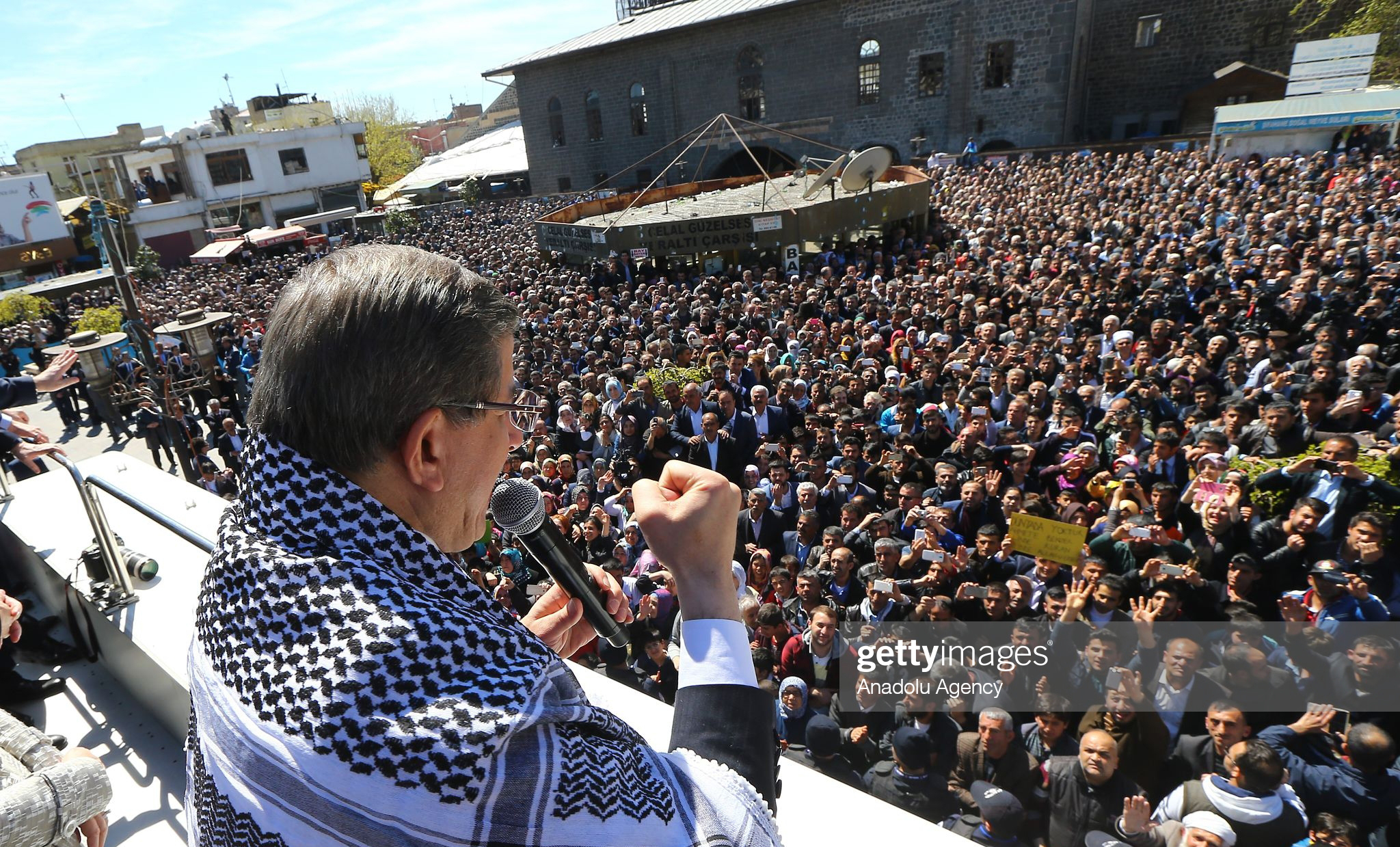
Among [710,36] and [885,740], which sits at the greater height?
[710,36]

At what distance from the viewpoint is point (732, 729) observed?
1.09 meters

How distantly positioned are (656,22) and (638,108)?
3973mm

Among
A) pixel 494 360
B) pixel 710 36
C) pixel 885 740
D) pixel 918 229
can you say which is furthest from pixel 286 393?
pixel 710 36

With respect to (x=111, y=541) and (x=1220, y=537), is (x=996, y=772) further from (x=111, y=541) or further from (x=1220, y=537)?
(x=111, y=541)

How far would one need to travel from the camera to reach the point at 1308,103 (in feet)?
60.2

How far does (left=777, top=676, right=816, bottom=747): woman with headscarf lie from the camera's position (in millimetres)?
4703

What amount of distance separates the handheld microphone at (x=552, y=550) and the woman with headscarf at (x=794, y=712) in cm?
329

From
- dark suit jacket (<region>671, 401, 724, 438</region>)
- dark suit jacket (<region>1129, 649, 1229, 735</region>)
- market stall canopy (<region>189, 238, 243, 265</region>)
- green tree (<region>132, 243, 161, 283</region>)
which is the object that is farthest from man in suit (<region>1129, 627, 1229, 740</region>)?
green tree (<region>132, 243, 161, 283</region>)

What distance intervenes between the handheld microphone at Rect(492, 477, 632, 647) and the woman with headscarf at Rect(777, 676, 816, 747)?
3.29 m

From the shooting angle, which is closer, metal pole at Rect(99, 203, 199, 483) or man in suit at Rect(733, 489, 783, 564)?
man in suit at Rect(733, 489, 783, 564)

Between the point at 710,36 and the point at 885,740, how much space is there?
36.2 meters

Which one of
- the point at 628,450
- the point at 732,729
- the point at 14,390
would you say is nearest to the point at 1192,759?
the point at 732,729

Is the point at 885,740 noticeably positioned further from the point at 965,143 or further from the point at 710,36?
the point at 710,36

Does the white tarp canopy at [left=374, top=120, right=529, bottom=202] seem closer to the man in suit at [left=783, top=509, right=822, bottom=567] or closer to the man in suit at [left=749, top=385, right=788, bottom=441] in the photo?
the man in suit at [left=749, top=385, right=788, bottom=441]
